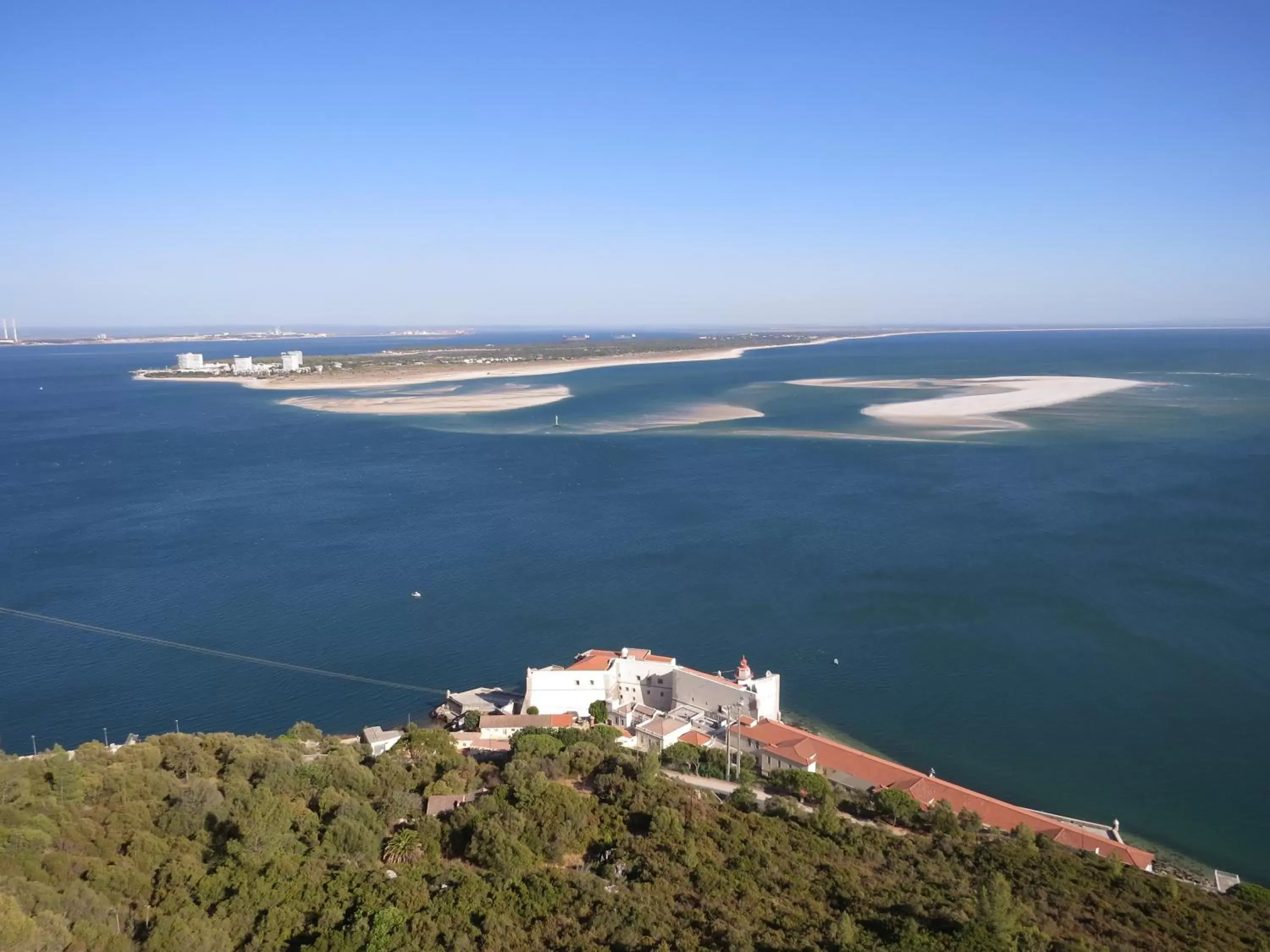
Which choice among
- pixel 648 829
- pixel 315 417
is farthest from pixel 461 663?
pixel 315 417

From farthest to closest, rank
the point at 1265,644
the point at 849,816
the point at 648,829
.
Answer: the point at 1265,644, the point at 849,816, the point at 648,829

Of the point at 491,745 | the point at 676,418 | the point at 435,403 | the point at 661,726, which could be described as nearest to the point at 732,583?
the point at 661,726

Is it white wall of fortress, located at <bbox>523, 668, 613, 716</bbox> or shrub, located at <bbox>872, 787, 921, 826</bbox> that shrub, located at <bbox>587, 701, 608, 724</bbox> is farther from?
shrub, located at <bbox>872, 787, 921, 826</bbox>

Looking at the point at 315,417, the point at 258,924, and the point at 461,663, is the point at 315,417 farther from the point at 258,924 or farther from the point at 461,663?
the point at 258,924

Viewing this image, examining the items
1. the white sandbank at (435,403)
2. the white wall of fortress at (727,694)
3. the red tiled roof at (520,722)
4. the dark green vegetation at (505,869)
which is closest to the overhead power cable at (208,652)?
the red tiled roof at (520,722)

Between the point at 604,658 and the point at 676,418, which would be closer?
the point at 604,658

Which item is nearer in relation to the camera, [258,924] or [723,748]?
[258,924]

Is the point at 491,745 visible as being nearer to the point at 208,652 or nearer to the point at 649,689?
the point at 649,689

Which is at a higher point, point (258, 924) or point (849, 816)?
point (258, 924)
